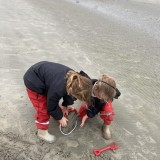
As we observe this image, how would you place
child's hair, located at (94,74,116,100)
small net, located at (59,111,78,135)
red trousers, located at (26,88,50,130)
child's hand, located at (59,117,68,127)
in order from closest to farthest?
child's hair, located at (94,74,116,100) < red trousers, located at (26,88,50,130) < child's hand, located at (59,117,68,127) < small net, located at (59,111,78,135)

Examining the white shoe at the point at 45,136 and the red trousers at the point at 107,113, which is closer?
the white shoe at the point at 45,136

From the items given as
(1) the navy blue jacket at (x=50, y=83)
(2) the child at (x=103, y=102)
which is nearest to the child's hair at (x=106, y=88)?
(2) the child at (x=103, y=102)

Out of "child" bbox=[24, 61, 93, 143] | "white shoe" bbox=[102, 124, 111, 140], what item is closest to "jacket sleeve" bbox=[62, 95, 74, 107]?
"child" bbox=[24, 61, 93, 143]

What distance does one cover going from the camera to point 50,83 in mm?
2914

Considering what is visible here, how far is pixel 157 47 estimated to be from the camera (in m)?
6.69

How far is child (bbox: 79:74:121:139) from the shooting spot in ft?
9.09

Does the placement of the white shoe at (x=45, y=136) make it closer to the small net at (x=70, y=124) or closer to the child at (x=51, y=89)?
the child at (x=51, y=89)

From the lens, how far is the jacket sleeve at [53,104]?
281cm

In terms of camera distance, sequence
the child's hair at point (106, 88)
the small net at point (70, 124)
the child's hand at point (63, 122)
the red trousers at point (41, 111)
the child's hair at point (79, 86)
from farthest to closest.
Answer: the small net at point (70, 124)
the child's hand at point (63, 122)
the red trousers at point (41, 111)
the child's hair at point (106, 88)
the child's hair at point (79, 86)

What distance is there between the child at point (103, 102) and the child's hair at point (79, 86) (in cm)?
12

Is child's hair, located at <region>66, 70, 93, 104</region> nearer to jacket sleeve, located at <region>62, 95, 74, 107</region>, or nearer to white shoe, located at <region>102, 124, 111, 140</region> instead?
jacket sleeve, located at <region>62, 95, 74, 107</region>

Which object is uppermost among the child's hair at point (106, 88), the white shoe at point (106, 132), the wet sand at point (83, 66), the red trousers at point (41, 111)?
the child's hair at point (106, 88)

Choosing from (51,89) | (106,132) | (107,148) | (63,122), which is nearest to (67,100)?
(63,122)

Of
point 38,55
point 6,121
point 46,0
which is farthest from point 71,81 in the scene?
point 46,0
